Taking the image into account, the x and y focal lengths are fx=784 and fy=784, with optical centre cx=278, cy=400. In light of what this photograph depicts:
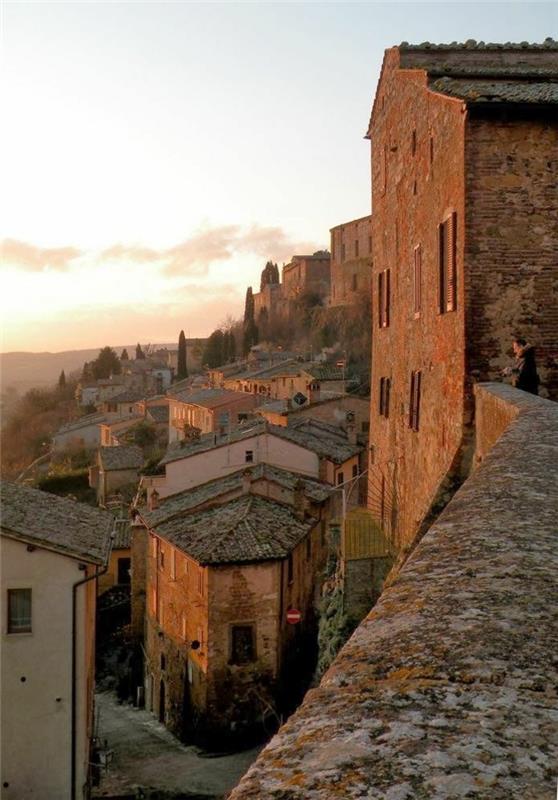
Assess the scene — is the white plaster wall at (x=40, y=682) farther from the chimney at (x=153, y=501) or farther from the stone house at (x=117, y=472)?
the stone house at (x=117, y=472)

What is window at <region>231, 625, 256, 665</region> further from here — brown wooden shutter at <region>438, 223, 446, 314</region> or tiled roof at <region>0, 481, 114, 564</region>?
brown wooden shutter at <region>438, 223, 446, 314</region>

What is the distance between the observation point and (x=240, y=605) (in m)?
22.2

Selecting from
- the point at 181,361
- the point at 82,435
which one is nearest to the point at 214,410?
the point at 82,435

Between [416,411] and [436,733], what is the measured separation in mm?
11743

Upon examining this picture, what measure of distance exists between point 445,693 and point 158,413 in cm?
6506

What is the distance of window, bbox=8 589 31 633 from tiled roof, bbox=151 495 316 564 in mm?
7693

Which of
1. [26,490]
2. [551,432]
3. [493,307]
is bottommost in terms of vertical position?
[26,490]

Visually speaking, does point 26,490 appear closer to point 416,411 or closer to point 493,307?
point 416,411

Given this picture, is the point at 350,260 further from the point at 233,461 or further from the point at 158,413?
the point at 233,461

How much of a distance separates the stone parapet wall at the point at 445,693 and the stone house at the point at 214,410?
42.4 meters

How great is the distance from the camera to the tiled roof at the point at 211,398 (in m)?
51.0

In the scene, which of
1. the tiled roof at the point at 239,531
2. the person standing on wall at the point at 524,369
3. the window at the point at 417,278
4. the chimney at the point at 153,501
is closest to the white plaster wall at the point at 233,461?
the chimney at the point at 153,501

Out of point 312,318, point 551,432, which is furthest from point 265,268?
point 551,432

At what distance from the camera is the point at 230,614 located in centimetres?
2214
